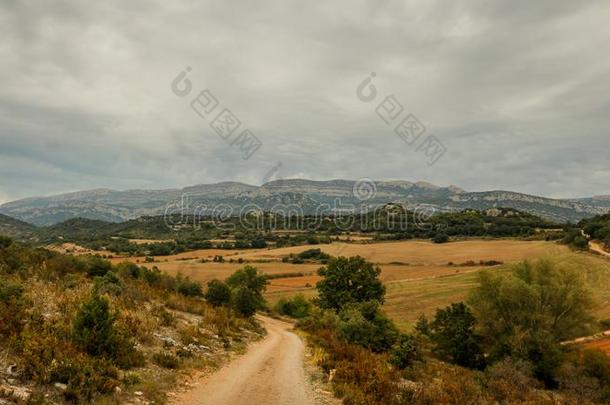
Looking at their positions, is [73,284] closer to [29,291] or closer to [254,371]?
[29,291]

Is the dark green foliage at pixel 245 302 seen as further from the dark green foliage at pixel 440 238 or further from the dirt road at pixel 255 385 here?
the dark green foliage at pixel 440 238

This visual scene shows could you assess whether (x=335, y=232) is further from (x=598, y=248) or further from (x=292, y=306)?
(x=292, y=306)

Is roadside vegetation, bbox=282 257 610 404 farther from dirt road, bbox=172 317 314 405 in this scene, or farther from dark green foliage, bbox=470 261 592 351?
dirt road, bbox=172 317 314 405

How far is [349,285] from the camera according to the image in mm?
57812

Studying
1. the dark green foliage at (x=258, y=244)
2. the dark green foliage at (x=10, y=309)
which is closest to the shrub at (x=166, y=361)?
the dark green foliage at (x=10, y=309)

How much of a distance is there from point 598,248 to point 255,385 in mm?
Result: 108079

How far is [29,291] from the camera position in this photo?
65.5 feet

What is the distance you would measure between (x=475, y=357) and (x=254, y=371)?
101ft

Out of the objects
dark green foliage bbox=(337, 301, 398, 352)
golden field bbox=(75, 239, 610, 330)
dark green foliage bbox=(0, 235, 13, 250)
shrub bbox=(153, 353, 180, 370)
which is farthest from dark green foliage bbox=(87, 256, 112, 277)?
golden field bbox=(75, 239, 610, 330)

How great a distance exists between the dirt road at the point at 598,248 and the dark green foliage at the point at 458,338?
6537cm

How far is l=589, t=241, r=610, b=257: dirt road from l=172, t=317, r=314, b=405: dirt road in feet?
312

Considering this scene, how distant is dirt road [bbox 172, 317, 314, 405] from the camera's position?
12.8 m

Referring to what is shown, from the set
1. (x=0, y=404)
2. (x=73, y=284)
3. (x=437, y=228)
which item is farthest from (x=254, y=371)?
(x=437, y=228)

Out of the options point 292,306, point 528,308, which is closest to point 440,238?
point 292,306
